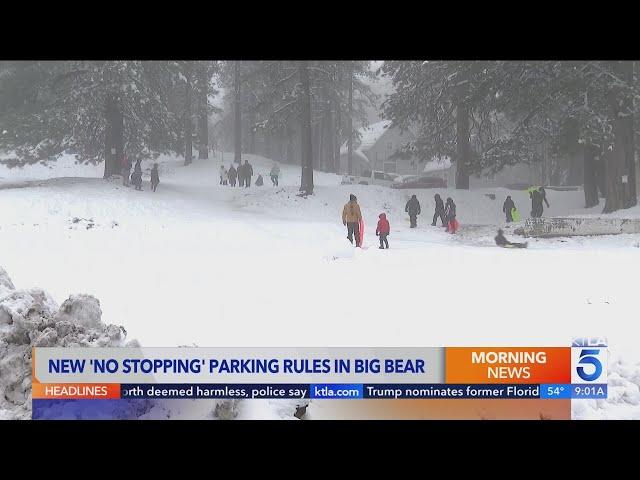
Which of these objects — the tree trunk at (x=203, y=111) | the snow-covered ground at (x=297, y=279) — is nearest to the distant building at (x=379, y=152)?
the tree trunk at (x=203, y=111)

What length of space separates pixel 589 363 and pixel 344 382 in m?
2.53

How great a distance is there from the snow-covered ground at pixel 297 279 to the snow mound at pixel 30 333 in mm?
985

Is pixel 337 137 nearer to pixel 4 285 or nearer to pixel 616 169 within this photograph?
pixel 616 169

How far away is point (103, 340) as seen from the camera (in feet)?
21.4

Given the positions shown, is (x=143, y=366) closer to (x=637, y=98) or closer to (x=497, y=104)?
(x=637, y=98)

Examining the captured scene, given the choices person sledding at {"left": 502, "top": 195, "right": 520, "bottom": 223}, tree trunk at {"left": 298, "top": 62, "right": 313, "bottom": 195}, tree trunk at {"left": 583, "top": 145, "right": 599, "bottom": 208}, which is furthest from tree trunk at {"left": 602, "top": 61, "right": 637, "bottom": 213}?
tree trunk at {"left": 298, "top": 62, "right": 313, "bottom": 195}

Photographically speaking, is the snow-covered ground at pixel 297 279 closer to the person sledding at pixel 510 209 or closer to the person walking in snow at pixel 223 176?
the person sledding at pixel 510 209

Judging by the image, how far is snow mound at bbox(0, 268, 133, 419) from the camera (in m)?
6.16

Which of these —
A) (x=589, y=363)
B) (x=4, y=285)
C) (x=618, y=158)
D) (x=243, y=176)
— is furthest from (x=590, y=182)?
(x=4, y=285)

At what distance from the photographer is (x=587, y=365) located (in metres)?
5.76

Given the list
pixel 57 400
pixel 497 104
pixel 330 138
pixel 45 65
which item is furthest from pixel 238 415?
pixel 330 138

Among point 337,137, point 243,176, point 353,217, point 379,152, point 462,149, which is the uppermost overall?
point 379,152

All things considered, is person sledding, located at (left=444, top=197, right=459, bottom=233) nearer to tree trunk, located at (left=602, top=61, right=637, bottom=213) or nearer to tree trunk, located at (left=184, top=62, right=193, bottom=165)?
tree trunk, located at (left=602, top=61, right=637, bottom=213)

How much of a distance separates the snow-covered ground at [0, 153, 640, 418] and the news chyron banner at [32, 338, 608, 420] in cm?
57
